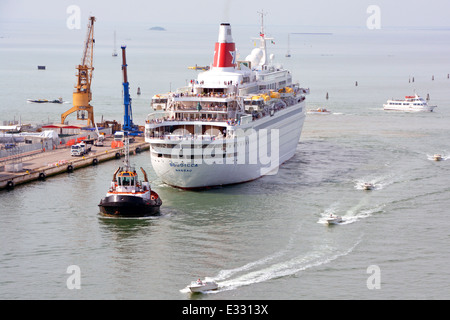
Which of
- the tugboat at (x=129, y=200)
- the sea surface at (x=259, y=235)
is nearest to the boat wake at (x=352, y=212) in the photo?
the sea surface at (x=259, y=235)

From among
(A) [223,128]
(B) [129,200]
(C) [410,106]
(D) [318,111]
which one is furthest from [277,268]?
(C) [410,106]

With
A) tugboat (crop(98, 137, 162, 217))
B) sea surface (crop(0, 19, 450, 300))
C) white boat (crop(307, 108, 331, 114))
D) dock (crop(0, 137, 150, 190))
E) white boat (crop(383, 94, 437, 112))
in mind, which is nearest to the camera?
sea surface (crop(0, 19, 450, 300))

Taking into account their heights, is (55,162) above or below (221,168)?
below

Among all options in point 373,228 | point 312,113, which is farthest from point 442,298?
point 312,113

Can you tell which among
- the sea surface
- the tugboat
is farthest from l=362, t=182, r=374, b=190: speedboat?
the tugboat

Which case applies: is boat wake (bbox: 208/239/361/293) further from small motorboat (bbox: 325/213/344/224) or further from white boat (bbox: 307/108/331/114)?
white boat (bbox: 307/108/331/114)

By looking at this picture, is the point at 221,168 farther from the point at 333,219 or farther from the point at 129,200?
the point at 333,219
